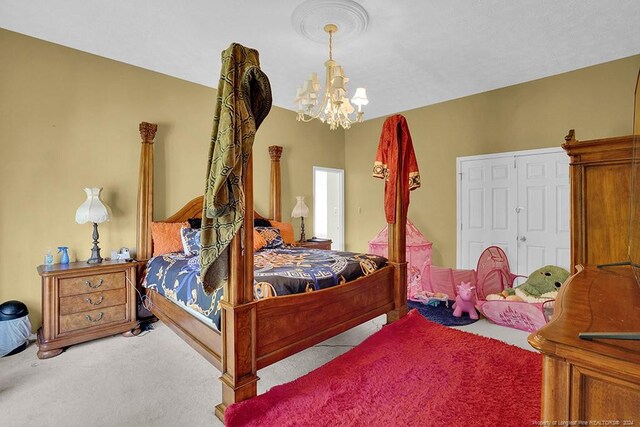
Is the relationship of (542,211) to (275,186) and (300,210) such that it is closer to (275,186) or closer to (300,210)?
(300,210)

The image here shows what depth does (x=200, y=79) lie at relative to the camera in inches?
152

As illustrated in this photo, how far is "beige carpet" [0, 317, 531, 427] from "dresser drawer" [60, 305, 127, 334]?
0.57ft

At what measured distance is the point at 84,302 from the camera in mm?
2754

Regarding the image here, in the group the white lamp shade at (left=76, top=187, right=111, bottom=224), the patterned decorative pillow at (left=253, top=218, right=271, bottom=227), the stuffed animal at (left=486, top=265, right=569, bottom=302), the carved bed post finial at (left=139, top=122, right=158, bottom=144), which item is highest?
the carved bed post finial at (left=139, top=122, right=158, bottom=144)

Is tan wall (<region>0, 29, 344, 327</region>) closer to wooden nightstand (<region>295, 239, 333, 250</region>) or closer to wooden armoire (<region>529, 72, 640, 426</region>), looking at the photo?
wooden nightstand (<region>295, 239, 333, 250</region>)

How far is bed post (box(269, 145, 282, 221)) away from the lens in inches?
184

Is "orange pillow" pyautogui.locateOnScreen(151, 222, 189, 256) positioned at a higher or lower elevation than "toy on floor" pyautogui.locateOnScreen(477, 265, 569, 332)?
higher

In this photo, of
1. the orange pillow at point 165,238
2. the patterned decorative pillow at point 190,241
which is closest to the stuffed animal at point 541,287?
the patterned decorative pillow at point 190,241

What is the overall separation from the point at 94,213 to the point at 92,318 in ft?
3.13

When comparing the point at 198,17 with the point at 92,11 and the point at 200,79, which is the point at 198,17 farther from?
the point at 200,79

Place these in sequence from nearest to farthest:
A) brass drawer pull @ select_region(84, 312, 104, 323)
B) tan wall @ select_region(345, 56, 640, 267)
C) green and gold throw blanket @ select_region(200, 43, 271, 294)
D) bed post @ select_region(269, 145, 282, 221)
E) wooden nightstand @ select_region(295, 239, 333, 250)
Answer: green and gold throw blanket @ select_region(200, 43, 271, 294) < brass drawer pull @ select_region(84, 312, 104, 323) < tan wall @ select_region(345, 56, 640, 267) < wooden nightstand @ select_region(295, 239, 333, 250) < bed post @ select_region(269, 145, 282, 221)

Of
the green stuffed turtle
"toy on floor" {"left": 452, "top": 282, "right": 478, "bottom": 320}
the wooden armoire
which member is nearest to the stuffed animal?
the green stuffed turtle

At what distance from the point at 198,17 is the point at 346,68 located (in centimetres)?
164

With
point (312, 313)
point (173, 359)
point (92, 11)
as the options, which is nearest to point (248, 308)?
point (312, 313)
